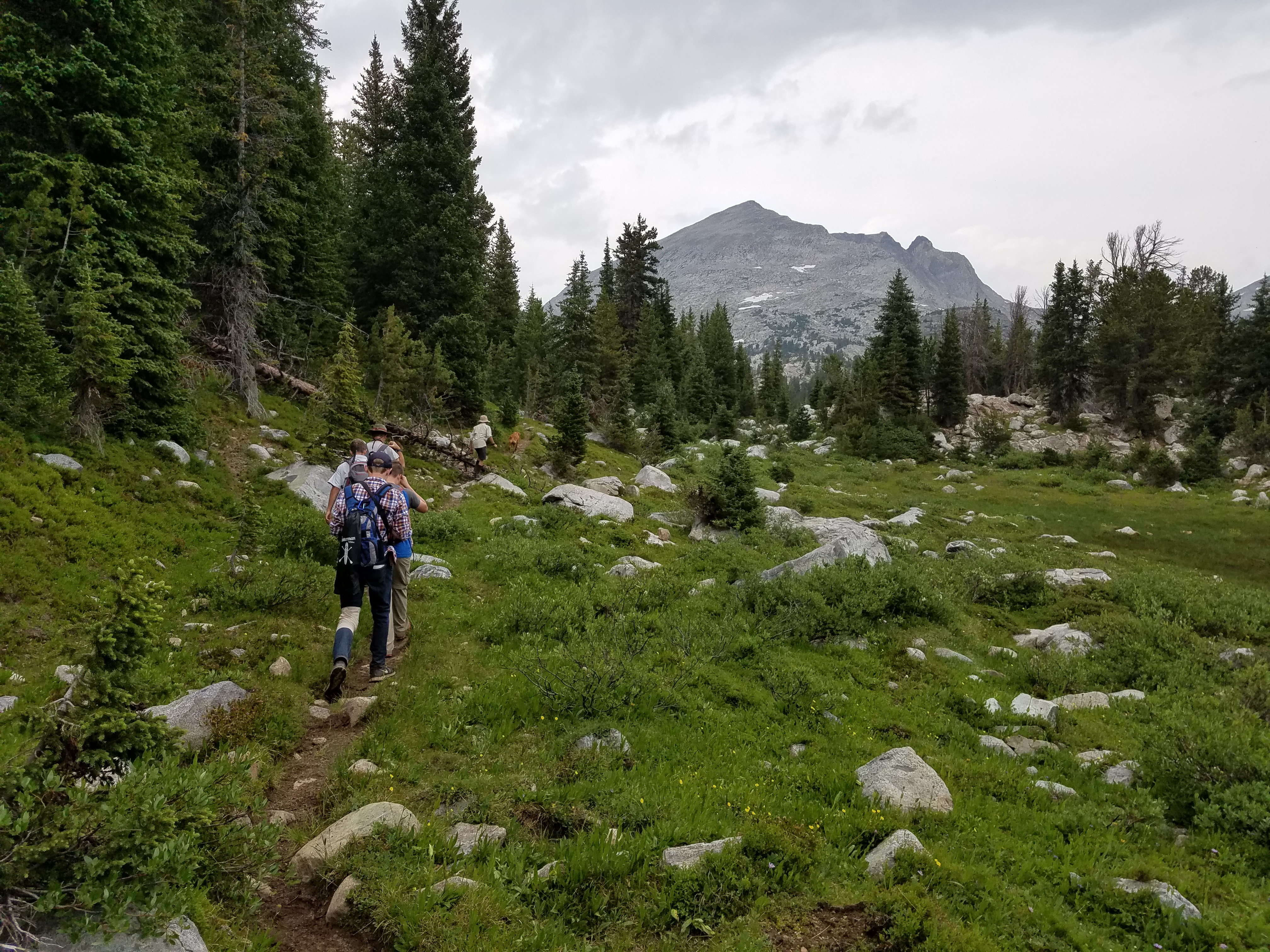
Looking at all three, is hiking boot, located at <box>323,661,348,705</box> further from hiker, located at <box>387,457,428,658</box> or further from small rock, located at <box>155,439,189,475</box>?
small rock, located at <box>155,439,189,475</box>

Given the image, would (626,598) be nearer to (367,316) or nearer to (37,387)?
(37,387)

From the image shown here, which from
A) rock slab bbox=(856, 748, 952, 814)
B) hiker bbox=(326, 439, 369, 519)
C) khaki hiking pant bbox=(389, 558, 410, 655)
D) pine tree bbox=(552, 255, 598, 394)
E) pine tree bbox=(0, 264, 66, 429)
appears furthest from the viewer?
pine tree bbox=(552, 255, 598, 394)

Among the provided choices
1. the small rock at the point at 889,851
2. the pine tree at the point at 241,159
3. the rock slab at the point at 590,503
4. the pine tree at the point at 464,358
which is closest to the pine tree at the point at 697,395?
the pine tree at the point at 464,358

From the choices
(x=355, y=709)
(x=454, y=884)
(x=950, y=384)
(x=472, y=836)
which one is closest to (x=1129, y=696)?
(x=472, y=836)

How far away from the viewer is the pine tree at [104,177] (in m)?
11.5

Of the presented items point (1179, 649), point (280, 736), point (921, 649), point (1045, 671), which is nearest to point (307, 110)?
point (280, 736)

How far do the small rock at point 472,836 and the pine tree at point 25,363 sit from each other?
36.3 feet

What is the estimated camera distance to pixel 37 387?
10711mm

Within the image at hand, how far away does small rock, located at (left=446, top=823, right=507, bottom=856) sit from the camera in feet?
15.6

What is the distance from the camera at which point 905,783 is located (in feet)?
20.6

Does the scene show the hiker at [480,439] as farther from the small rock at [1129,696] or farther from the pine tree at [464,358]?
the small rock at [1129,696]

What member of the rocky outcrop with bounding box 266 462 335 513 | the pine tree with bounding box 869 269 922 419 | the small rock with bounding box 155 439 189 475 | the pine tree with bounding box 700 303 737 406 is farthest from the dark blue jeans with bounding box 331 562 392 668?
the pine tree with bounding box 700 303 737 406

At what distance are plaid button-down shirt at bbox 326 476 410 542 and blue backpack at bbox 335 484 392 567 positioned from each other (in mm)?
38

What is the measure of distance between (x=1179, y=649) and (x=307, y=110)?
2975 cm
